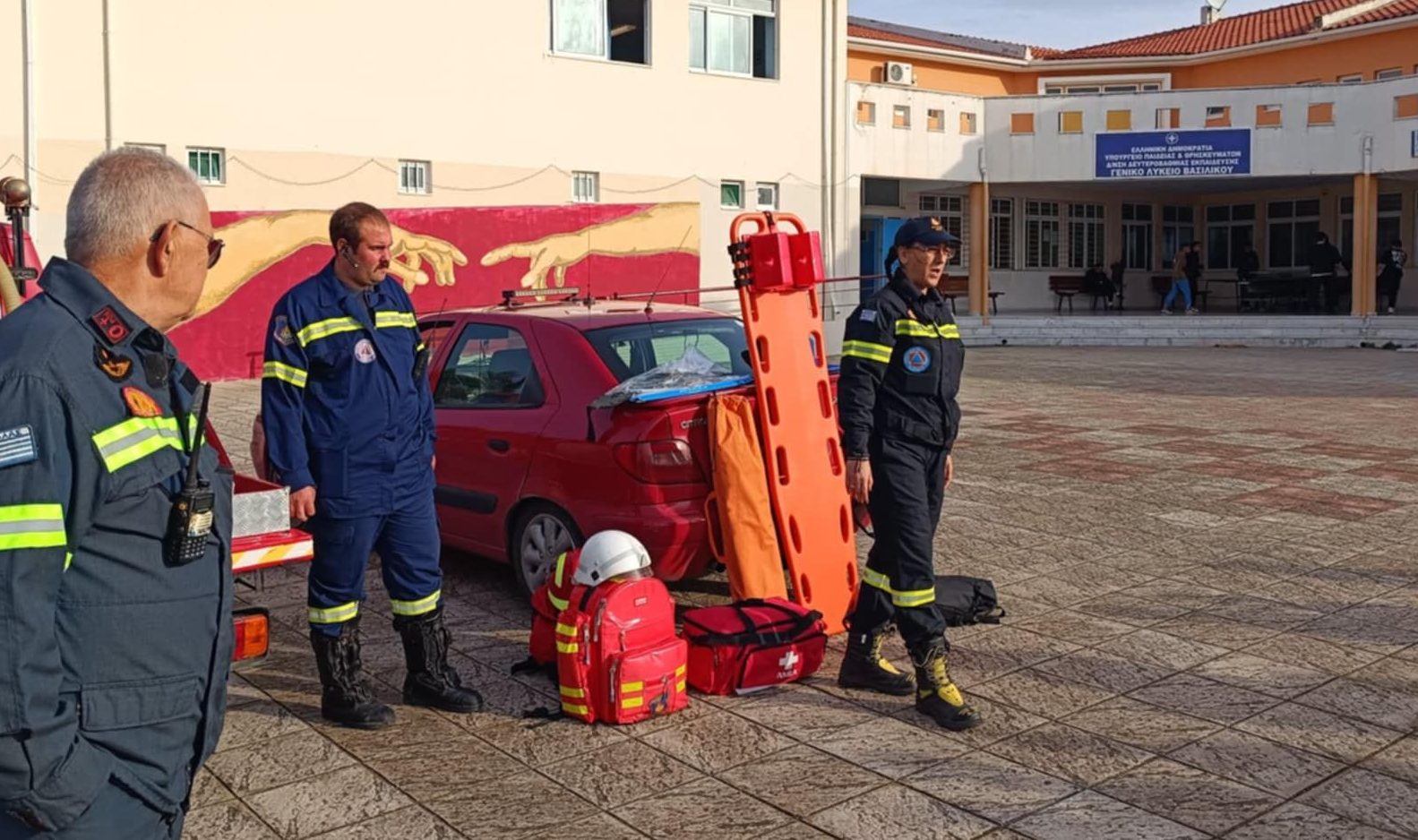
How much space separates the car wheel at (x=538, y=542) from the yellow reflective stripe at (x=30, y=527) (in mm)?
4349

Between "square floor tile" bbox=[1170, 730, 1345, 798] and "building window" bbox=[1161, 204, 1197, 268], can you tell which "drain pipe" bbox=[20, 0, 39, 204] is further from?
"building window" bbox=[1161, 204, 1197, 268]

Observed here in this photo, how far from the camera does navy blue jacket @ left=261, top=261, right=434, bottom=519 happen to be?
191 inches

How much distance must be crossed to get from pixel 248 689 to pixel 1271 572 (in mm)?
5340

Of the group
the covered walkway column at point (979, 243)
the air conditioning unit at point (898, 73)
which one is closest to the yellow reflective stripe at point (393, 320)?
the covered walkway column at point (979, 243)

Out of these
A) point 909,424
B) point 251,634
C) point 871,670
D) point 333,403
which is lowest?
point 871,670

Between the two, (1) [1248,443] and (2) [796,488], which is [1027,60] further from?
(2) [796,488]

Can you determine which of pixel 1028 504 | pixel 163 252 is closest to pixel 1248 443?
pixel 1028 504

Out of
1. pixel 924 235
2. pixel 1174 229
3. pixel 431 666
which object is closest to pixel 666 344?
pixel 924 235

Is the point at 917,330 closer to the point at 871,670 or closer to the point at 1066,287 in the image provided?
the point at 871,670

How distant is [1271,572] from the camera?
24.3 feet

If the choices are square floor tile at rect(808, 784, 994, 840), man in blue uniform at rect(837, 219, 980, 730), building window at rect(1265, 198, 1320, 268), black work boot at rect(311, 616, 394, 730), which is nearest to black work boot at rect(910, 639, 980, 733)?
man in blue uniform at rect(837, 219, 980, 730)

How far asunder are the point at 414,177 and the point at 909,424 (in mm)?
18590

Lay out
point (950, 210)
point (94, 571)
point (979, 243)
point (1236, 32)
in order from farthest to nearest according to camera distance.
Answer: point (1236, 32)
point (950, 210)
point (979, 243)
point (94, 571)

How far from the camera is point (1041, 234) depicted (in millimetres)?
36875
